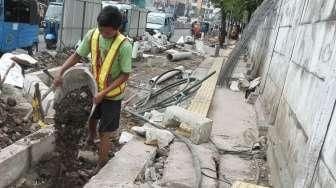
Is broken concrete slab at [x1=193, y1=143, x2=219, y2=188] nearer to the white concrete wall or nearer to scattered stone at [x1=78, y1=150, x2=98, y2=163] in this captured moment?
the white concrete wall

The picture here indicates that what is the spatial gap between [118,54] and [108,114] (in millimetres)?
744

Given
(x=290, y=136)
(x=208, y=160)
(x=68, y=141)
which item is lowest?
(x=208, y=160)

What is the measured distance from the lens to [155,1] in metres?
87.9

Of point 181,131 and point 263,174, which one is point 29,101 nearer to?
point 181,131

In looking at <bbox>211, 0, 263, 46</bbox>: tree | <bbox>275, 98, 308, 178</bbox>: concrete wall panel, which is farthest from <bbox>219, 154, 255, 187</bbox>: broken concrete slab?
<bbox>211, 0, 263, 46</bbox>: tree

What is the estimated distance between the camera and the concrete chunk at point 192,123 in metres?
6.89

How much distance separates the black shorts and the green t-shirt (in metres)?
0.10

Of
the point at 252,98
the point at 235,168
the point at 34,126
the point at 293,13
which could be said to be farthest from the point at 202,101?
the point at 34,126

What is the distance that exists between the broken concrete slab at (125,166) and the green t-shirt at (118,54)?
0.83 metres

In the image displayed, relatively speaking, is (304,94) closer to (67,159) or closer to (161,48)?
(67,159)

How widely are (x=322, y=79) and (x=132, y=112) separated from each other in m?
4.53

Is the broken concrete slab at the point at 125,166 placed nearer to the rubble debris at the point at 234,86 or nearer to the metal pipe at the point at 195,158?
the metal pipe at the point at 195,158

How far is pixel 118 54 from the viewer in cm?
525

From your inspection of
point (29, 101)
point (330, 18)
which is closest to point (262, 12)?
point (29, 101)
